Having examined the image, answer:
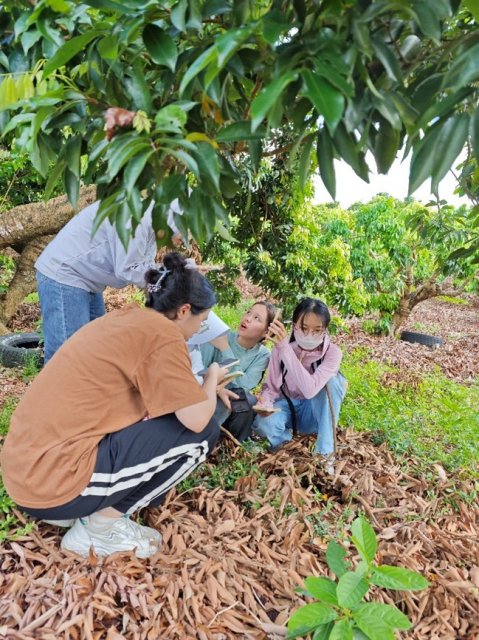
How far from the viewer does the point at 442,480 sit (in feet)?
8.29

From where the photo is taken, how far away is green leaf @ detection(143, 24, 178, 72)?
95cm

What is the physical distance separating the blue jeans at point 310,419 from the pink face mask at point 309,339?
191 mm

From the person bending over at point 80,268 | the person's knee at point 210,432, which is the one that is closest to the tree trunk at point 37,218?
the person bending over at point 80,268

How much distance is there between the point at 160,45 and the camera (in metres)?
0.95

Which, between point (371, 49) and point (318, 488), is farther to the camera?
point (318, 488)

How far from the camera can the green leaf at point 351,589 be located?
52.6 inches

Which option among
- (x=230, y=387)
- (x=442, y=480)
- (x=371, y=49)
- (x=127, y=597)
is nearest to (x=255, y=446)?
(x=230, y=387)

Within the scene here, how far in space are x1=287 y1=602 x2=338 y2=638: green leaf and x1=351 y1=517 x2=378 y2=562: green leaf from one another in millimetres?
174

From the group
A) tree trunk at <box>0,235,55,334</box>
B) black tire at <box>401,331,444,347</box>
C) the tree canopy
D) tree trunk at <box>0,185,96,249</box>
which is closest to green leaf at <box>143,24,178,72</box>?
the tree canopy

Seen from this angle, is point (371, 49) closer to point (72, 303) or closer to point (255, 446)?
point (72, 303)

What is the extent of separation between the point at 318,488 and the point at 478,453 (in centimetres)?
104

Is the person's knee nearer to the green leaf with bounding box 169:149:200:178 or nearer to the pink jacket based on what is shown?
the pink jacket

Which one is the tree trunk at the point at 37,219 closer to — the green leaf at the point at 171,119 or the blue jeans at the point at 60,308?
the blue jeans at the point at 60,308

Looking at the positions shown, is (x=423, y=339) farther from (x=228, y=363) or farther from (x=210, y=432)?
(x=210, y=432)
